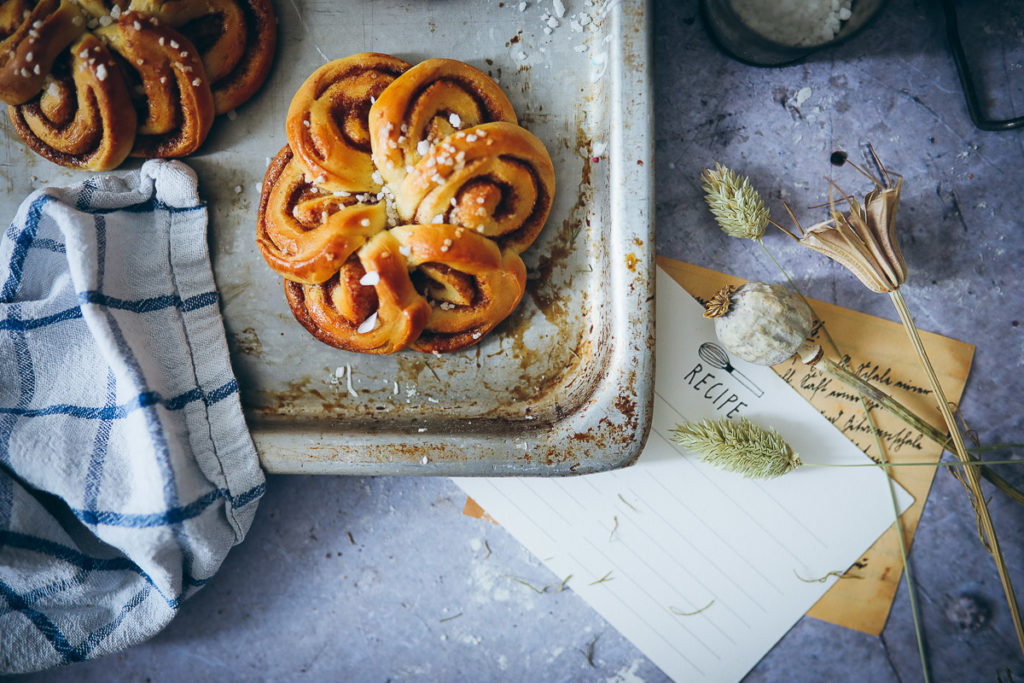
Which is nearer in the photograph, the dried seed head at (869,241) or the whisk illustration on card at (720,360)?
the dried seed head at (869,241)

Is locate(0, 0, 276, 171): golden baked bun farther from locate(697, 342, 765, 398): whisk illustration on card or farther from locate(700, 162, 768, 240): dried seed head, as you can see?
locate(697, 342, 765, 398): whisk illustration on card

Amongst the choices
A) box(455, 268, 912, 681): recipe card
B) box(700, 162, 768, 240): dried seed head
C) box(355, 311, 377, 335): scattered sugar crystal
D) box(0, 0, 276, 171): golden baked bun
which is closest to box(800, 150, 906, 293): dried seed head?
box(700, 162, 768, 240): dried seed head

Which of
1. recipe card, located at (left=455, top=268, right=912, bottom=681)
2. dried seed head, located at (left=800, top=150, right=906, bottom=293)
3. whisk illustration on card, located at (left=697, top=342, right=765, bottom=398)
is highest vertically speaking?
dried seed head, located at (left=800, top=150, right=906, bottom=293)

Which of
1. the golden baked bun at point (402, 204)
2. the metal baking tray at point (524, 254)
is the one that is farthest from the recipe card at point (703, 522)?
the golden baked bun at point (402, 204)

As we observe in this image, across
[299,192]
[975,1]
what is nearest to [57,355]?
[299,192]

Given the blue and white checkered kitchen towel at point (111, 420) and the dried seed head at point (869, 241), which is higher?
the dried seed head at point (869, 241)

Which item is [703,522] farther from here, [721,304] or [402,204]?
[402,204]

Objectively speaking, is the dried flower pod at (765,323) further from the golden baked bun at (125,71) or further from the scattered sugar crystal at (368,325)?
the golden baked bun at (125,71)
